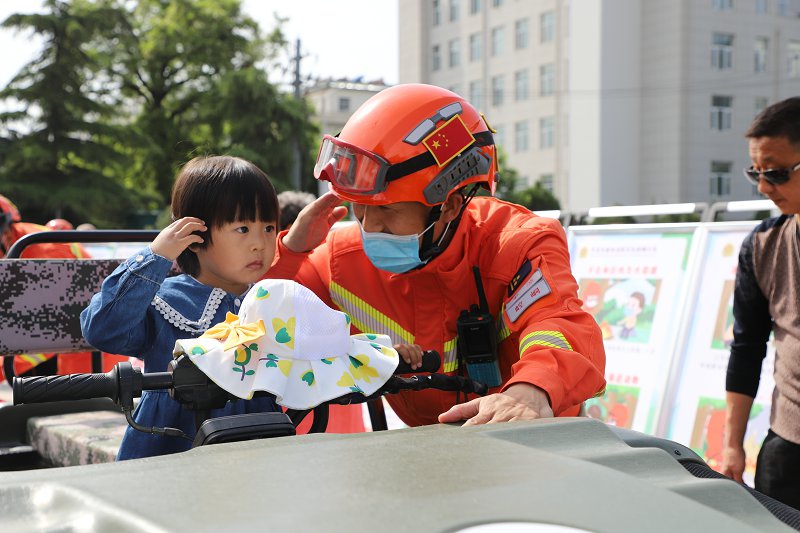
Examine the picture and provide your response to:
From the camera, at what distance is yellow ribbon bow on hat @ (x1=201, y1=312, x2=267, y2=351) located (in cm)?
152

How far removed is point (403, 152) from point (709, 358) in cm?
369

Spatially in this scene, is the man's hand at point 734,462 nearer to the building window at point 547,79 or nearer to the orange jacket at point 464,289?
the orange jacket at point 464,289

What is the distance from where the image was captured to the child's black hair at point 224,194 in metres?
2.36

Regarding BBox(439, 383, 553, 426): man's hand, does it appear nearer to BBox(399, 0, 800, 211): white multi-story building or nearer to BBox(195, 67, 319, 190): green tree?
BBox(195, 67, 319, 190): green tree

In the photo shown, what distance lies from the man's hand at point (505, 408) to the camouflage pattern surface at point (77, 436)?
1.30 m

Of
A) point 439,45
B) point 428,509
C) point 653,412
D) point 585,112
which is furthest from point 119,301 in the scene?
point 439,45

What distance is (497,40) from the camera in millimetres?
49000

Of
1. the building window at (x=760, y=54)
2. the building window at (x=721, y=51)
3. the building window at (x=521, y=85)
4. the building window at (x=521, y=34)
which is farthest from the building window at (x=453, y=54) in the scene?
the building window at (x=760, y=54)

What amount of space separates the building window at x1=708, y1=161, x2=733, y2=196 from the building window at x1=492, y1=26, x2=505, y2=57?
45.6 feet

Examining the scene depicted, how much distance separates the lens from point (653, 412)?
17.9 feet

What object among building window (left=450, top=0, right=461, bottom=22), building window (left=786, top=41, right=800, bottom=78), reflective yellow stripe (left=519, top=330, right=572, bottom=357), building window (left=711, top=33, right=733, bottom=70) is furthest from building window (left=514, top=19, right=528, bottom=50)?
reflective yellow stripe (left=519, top=330, right=572, bottom=357)

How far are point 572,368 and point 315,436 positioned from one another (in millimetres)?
737

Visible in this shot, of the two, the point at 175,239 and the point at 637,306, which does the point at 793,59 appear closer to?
the point at 637,306

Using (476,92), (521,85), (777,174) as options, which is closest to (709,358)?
(777,174)
